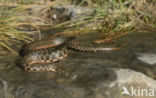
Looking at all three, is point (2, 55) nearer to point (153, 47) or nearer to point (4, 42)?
point (4, 42)

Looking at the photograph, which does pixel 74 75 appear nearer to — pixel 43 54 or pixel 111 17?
pixel 43 54

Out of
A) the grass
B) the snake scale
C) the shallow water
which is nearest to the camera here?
the shallow water

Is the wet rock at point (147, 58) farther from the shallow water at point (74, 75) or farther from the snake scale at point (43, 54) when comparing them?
the snake scale at point (43, 54)

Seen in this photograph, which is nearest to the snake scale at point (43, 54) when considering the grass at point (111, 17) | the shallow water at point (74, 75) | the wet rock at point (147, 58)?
the shallow water at point (74, 75)

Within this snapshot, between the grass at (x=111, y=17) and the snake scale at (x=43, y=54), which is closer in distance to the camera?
the snake scale at (x=43, y=54)

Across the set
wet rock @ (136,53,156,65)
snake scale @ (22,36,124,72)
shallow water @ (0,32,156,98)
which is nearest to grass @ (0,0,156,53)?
snake scale @ (22,36,124,72)

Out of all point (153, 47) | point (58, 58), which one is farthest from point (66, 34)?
point (153, 47)

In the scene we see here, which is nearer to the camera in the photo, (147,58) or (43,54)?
(147,58)

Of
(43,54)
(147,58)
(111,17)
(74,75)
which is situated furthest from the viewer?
(111,17)

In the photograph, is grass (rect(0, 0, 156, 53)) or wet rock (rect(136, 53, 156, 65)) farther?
grass (rect(0, 0, 156, 53))

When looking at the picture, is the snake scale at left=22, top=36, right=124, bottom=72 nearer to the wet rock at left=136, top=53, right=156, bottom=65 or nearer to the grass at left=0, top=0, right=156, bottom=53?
the grass at left=0, top=0, right=156, bottom=53

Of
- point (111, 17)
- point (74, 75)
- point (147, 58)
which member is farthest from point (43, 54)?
point (111, 17)
